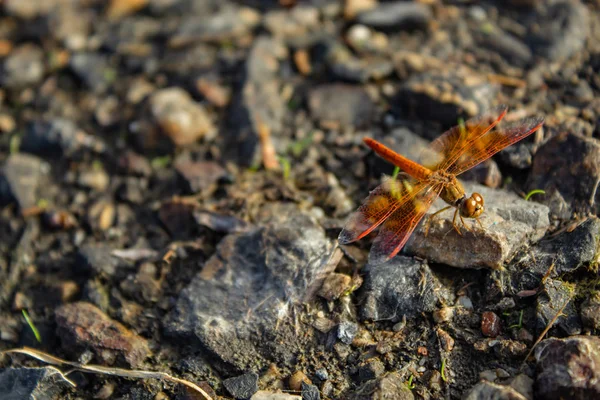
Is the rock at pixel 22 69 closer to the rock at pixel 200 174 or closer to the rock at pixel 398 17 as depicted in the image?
the rock at pixel 200 174

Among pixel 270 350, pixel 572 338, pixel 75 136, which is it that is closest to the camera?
pixel 572 338

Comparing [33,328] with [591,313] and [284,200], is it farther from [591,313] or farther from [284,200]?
[591,313]

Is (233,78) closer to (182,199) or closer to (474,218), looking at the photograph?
(182,199)

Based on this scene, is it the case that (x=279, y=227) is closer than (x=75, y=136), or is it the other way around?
(x=279, y=227)

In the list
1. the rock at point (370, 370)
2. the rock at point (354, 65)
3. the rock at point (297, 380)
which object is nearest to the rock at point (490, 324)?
the rock at point (370, 370)

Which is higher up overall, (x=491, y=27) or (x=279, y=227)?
(x=491, y=27)

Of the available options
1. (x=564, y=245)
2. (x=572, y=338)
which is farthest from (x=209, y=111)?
(x=572, y=338)
